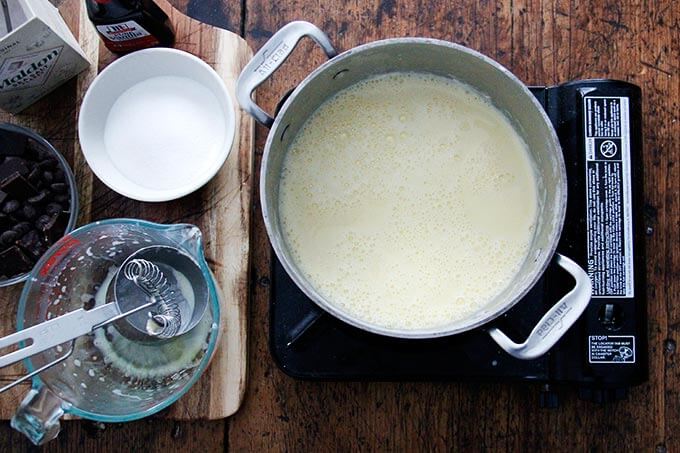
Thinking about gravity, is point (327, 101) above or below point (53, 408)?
above

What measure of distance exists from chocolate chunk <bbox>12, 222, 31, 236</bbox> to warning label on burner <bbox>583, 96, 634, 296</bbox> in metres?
0.67

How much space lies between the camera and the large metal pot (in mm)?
712

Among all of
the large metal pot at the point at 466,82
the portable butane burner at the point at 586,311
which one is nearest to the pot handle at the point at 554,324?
the large metal pot at the point at 466,82

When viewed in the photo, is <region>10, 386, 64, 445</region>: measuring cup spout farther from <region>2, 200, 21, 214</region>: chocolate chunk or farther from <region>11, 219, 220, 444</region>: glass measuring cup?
<region>2, 200, 21, 214</region>: chocolate chunk

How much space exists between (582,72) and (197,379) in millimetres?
625

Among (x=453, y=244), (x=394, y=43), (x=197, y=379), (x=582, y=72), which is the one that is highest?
(x=394, y=43)

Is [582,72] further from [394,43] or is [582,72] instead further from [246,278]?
[246,278]

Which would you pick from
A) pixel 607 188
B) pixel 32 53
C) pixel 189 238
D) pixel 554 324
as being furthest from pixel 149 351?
pixel 607 188

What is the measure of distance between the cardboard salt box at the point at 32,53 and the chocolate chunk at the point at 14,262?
0.18m

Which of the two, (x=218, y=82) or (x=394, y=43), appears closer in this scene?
(x=394, y=43)

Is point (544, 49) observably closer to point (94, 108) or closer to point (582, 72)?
point (582, 72)

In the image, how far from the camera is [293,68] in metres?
0.93

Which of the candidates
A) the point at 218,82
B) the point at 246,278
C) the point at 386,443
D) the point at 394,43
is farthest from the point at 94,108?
the point at 386,443

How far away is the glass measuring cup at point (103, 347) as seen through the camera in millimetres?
803
